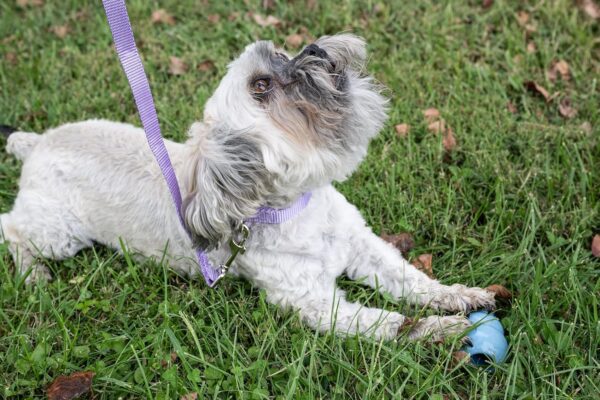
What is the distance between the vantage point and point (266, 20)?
6320mm

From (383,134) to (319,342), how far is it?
216 cm

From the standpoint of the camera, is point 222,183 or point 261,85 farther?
point 261,85

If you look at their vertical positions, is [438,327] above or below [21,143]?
below

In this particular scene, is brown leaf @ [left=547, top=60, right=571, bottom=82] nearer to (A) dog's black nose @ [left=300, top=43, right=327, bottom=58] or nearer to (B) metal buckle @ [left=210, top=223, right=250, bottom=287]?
(A) dog's black nose @ [left=300, top=43, right=327, bottom=58]

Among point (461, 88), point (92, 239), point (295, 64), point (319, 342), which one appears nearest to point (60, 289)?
point (92, 239)

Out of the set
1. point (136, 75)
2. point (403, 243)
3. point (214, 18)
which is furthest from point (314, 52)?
point (214, 18)

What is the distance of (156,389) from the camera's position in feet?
10.7

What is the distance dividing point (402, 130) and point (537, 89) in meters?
1.28

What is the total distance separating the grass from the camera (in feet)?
10.6

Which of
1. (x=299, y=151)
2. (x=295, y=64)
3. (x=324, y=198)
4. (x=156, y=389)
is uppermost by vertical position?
(x=295, y=64)

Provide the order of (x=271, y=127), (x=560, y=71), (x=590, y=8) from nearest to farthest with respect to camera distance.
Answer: (x=271, y=127) → (x=560, y=71) → (x=590, y=8)

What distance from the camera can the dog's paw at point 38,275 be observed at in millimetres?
4074

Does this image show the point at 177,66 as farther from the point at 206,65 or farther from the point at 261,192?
the point at 261,192

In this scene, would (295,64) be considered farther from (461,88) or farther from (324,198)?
(461,88)
